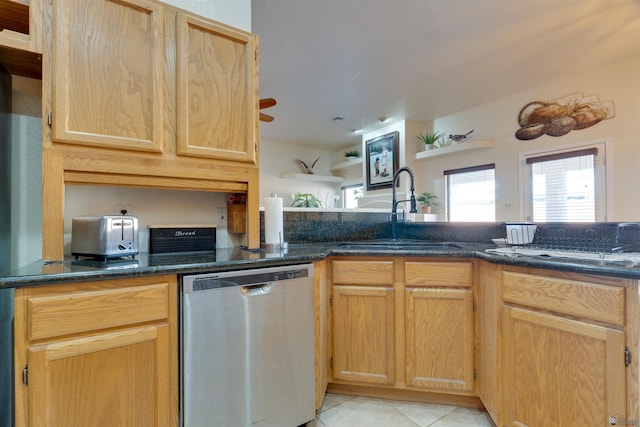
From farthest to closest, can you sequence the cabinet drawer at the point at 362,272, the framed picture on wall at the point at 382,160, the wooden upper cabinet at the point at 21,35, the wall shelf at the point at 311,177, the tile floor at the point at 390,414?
the wall shelf at the point at 311,177 < the framed picture on wall at the point at 382,160 < the cabinet drawer at the point at 362,272 < the tile floor at the point at 390,414 < the wooden upper cabinet at the point at 21,35

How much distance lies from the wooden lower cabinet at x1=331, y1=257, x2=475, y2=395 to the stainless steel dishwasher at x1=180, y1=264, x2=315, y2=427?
309 millimetres

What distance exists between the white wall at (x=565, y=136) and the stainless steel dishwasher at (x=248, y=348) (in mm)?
3863

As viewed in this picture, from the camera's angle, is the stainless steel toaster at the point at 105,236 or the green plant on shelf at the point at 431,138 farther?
the green plant on shelf at the point at 431,138

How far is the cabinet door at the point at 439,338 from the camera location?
1.61 metres

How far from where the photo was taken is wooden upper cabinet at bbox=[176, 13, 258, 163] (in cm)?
148

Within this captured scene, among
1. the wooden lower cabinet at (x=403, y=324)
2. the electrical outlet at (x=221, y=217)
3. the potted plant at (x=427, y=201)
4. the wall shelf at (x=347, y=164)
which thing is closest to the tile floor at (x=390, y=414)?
the wooden lower cabinet at (x=403, y=324)

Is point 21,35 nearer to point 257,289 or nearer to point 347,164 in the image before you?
point 257,289

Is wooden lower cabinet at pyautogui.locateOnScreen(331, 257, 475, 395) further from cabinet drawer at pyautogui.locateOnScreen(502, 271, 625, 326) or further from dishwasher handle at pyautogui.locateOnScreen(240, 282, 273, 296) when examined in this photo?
dishwasher handle at pyautogui.locateOnScreen(240, 282, 273, 296)

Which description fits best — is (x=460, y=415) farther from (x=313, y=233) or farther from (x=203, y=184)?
(x=203, y=184)

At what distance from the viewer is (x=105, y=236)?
1.26 meters

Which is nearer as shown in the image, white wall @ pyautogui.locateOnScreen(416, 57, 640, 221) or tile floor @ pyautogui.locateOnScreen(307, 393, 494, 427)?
tile floor @ pyautogui.locateOnScreen(307, 393, 494, 427)

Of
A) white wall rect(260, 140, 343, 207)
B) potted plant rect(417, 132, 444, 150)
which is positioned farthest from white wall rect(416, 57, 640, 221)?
white wall rect(260, 140, 343, 207)

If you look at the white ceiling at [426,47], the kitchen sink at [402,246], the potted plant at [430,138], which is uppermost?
the white ceiling at [426,47]

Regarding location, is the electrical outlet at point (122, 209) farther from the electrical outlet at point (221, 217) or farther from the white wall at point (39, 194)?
the electrical outlet at point (221, 217)
